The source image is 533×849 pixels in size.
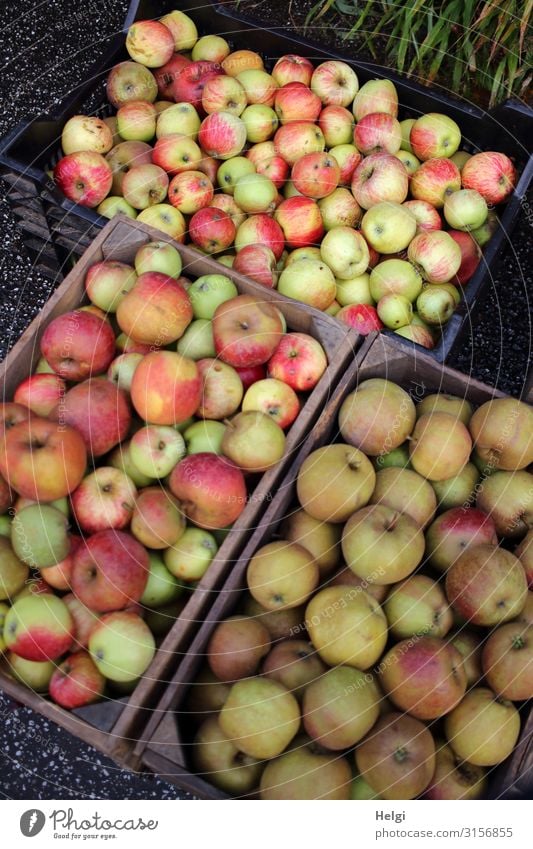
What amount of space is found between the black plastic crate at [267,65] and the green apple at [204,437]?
2.03 ft

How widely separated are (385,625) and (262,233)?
138 centimetres

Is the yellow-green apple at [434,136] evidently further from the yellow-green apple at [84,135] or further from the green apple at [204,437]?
the green apple at [204,437]

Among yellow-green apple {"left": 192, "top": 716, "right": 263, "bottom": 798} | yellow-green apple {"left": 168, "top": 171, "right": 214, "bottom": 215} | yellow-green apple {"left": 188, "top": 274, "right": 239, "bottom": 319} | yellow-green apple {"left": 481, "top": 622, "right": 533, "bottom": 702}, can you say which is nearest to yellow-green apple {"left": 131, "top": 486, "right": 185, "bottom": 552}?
yellow-green apple {"left": 192, "top": 716, "right": 263, "bottom": 798}

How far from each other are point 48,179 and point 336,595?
167cm

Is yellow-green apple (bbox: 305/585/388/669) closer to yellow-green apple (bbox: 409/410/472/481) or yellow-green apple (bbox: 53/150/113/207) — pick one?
yellow-green apple (bbox: 409/410/472/481)

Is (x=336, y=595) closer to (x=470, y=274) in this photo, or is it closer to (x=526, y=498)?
(x=526, y=498)

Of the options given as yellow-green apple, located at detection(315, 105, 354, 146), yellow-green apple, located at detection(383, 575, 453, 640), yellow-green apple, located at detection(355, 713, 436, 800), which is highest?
yellow-green apple, located at detection(315, 105, 354, 146)

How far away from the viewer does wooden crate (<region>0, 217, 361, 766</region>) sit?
1.62 m

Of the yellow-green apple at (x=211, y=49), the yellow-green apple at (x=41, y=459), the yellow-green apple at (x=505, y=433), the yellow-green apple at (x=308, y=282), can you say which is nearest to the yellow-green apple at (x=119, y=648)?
the yellow-green apple at (x=41, y=459)

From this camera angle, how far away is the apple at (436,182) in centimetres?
263

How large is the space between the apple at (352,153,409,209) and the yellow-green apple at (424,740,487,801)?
176 centimetres

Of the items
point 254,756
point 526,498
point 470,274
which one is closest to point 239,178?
point 470,274

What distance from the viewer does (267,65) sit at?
3.12 metres

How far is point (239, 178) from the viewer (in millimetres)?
2623
